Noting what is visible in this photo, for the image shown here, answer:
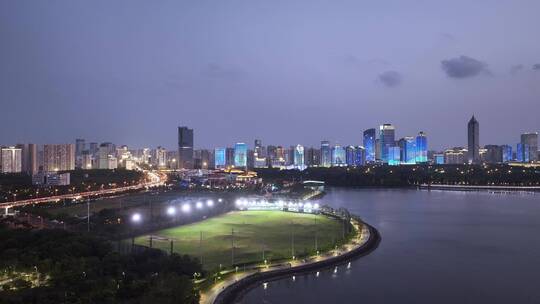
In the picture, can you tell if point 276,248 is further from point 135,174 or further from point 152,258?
point 135,174

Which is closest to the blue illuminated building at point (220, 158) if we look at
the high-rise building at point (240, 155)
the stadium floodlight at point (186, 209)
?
the high-rise building at point (240, 155)

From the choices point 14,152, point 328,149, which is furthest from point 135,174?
point 328,149

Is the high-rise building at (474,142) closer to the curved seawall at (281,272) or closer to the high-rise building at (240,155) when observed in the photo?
the high-rise building at (240,155)

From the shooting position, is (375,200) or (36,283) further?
(375,200)

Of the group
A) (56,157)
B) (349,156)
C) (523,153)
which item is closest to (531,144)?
(523,153)

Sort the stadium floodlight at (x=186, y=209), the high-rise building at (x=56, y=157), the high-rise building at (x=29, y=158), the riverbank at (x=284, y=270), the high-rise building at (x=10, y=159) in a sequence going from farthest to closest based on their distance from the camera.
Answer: the high-rise building at (x=56, y=157)
the high-rise building at (x=29, y=158)
the high-rise building at (x=10, y=159)
the stadium floodlight at (x=186, y=209)
the riverbank at (x=284, y=270)

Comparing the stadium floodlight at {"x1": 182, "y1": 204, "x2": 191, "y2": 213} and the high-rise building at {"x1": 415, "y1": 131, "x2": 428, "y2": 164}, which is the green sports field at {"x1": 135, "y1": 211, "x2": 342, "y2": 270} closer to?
the stadium floodlight at {"x1": 182, "y1": 204, "x2": 191, "y2": 213}
